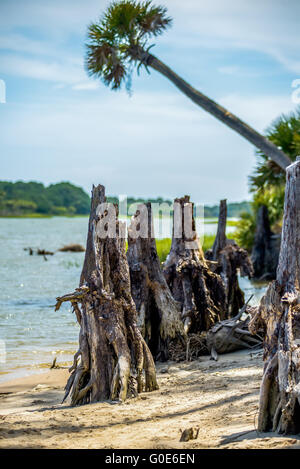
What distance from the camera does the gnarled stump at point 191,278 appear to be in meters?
10.4

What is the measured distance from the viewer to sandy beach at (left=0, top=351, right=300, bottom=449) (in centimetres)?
517

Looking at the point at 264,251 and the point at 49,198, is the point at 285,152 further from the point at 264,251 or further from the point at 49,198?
the point at 49,198

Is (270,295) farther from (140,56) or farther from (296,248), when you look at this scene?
(140,56)

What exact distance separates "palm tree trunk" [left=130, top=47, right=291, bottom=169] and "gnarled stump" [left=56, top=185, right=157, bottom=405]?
1430 centimetres

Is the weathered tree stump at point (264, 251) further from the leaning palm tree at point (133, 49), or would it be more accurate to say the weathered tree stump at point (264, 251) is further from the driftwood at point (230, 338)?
the driftwood at point (230, 338)

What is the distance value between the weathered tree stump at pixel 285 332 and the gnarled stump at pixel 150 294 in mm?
3638

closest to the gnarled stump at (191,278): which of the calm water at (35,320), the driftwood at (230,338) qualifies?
the driftwood at (230,338)

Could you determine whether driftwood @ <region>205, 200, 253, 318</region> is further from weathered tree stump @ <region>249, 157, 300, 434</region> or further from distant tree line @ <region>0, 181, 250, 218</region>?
distant tree line @ <region>0, 181, 250, 218</region>

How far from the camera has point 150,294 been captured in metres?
9.52

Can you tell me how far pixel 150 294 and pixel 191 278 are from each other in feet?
4.32

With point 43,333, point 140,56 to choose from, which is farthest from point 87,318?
point 140,56

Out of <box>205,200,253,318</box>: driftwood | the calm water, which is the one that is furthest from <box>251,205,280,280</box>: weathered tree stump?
<box>205,200,253,318</box>: driftwood

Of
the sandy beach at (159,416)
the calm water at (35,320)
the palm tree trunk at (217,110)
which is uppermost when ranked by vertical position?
the palm tree trunk at (217,110)

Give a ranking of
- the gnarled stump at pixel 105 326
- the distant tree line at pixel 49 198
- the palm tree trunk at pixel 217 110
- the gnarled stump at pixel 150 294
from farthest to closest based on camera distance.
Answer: the distant tree line at pixel 49 198 → the palm tree trunk at pixel 217 110 → the gnarled stump at pixel 150 294 → the gnarled stump at pixel 105 326
